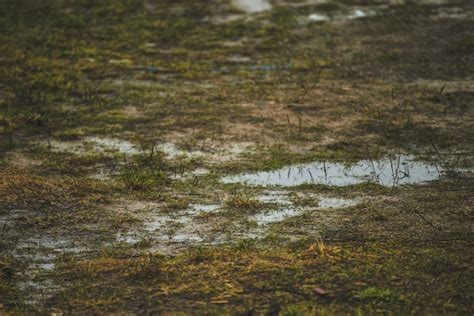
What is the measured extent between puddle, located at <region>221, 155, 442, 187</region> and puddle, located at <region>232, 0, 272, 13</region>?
18.4 ft

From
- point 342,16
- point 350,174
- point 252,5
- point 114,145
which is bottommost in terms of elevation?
point 350,174

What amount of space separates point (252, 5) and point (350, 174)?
6.18m

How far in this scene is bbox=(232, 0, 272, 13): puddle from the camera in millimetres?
11093

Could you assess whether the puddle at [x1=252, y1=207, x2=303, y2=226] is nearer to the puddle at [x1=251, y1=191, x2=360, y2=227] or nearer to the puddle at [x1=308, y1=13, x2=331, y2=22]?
the puddle at [x1=251, y1=191, x2=360, y2=227]

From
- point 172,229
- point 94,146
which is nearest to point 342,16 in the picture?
point 94,146

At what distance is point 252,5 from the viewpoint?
1135 cm

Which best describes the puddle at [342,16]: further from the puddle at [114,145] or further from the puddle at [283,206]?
the puddle at [283,206]

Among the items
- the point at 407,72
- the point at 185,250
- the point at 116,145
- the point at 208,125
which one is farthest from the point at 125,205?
the point at 407,72

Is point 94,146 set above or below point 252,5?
below

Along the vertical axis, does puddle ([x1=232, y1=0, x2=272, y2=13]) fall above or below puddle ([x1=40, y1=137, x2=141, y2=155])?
above

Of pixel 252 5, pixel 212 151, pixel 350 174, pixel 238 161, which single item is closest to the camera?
pixel 350 174

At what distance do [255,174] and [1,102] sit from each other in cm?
308

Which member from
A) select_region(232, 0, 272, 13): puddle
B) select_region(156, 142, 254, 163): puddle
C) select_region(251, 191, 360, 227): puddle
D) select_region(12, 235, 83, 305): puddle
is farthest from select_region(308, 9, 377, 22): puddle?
select_region(12, 235, 83, 305): puddle

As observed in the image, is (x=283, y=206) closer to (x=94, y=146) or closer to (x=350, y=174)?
(x=350, y=174)
